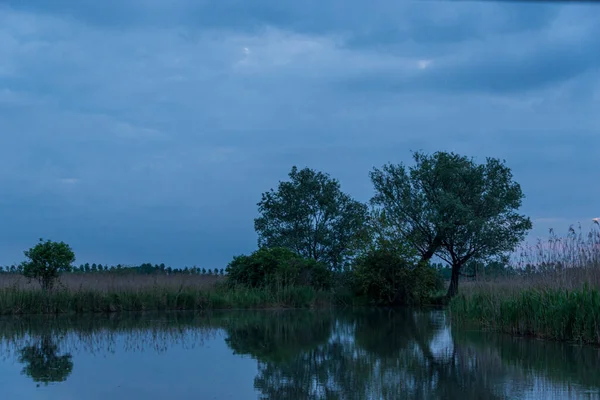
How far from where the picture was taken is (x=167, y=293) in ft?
80.2

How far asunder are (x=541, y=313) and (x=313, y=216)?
28.3 meters

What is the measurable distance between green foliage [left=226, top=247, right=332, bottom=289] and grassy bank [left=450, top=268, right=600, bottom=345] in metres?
13.0

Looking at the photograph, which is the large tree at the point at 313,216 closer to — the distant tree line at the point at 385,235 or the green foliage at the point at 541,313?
the distant tree line at the point at 385,235

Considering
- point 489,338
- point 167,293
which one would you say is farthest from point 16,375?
point 167,293

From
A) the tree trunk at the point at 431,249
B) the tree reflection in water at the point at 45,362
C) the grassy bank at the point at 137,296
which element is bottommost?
the tree reflection in water at the point at 45,362

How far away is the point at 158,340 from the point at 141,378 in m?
4.89

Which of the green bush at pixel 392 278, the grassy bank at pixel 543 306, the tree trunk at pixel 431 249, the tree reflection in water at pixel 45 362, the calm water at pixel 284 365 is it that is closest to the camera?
the calm water at pixel 284 365

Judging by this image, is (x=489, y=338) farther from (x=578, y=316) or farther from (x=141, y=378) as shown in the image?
(x=141, y=378)

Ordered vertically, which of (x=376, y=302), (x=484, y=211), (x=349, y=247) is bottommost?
(x=376, y=302)

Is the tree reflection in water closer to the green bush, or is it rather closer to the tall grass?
the tall grass

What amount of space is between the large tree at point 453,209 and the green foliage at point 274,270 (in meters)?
7.10

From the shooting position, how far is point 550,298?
43.7 ft

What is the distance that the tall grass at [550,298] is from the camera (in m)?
12.2

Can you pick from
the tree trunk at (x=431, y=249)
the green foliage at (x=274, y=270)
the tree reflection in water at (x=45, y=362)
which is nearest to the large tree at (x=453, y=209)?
the tree trunk at (x=431, y=249)
